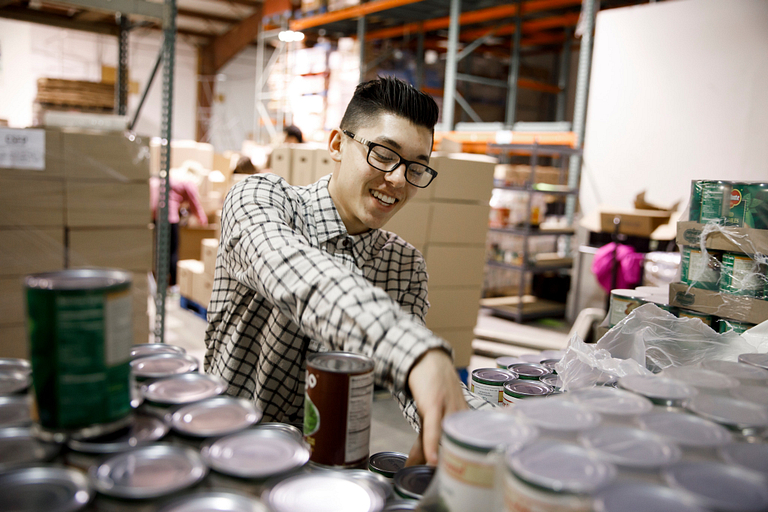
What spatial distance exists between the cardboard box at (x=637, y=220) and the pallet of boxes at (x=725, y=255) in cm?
343

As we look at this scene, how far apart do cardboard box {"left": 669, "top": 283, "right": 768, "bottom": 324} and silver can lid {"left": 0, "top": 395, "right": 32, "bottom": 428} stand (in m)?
1.79

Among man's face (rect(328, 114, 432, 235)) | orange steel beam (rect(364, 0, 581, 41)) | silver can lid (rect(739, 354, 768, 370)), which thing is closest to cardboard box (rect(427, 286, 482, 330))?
man's face (rect(328, 114, 432, 235))

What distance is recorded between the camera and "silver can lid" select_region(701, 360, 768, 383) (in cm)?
117

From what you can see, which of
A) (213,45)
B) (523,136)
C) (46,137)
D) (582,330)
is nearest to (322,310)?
(582,330)

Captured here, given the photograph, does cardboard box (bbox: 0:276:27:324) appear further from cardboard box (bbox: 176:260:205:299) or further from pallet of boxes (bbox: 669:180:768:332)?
pallet of boxes (bbox: 669:180:768:332)

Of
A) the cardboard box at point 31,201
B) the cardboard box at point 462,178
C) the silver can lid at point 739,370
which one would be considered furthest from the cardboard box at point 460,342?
the silver can lid at point 739,370

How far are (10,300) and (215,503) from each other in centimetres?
316

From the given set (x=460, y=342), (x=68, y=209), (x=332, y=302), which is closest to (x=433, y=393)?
(x=332, y=302)

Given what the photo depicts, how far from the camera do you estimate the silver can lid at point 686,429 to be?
81 cm

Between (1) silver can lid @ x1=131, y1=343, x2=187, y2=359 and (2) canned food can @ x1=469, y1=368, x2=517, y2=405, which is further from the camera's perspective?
(2) canned food can @ x1=469, y1=368, x2=517, y2=405

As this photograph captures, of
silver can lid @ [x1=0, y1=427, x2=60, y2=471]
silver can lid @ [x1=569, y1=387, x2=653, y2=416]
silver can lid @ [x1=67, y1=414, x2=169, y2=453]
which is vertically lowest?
silver can lid @ [x1=0, y1=427, x2=60, y2=471]

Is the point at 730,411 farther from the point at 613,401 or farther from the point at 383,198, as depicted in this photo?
the point at 383,198

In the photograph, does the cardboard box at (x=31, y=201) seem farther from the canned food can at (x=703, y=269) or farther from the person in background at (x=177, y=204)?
the person in background at (x=177, y=204)

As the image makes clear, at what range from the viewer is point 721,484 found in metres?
0.71
